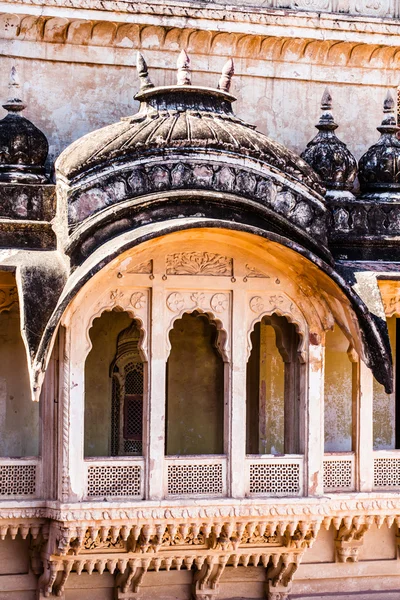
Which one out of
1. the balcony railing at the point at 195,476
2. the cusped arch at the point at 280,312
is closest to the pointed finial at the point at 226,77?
the cusped arch at the point at 280,312

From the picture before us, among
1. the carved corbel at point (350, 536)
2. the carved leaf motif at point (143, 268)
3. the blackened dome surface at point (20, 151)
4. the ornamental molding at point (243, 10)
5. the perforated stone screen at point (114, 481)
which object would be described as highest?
the ornamental molding at point (243, 10)

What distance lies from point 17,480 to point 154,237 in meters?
2.37

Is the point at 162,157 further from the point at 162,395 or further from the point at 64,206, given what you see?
the point at 162,395

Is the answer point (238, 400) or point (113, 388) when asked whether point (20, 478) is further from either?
point (113, 388)

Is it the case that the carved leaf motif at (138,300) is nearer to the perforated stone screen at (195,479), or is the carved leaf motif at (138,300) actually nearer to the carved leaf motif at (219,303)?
the carved leaf motif at (219,303)

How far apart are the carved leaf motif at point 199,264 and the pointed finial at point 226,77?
4.89 ft

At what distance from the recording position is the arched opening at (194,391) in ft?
54.5

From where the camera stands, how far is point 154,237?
14.1 meters

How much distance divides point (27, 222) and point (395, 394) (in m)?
4.60

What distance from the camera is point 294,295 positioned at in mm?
15227

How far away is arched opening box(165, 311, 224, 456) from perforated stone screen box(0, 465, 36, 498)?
87.6 inches

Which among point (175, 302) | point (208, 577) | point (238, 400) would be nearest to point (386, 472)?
point (238, 400)

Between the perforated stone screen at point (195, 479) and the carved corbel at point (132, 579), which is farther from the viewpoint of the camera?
the carved corbel at point (132, 579)

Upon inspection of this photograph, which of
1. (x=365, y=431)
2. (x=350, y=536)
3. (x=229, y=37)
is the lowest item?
(x=350, y=536)
